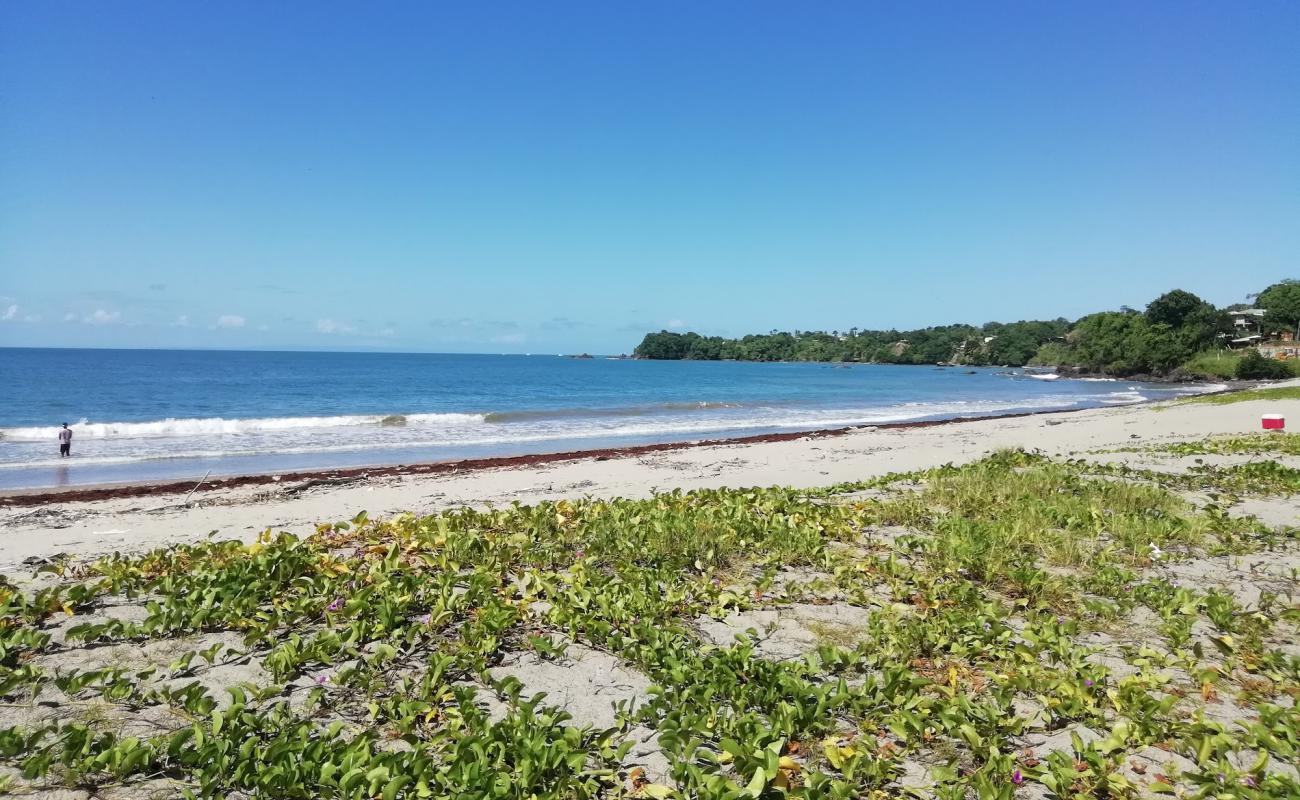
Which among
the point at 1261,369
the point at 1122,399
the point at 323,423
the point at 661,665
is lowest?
the point at 323,423

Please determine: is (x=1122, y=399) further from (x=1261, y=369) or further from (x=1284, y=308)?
(x=1284, y=308)

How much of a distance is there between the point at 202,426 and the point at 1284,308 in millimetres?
133633

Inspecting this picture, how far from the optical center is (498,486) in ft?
42.6

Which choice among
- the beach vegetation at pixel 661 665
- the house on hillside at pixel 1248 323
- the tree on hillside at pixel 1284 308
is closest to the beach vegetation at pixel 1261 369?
the tree on hillside at pixel 1284 308

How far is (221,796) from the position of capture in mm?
2617

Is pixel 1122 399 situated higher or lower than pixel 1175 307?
lower

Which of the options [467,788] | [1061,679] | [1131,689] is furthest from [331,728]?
[1131,689]

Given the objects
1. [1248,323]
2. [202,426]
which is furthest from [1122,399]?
[1248,323]

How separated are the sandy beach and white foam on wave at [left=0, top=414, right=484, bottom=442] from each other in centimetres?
1467

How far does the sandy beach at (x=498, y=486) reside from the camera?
8945 mm

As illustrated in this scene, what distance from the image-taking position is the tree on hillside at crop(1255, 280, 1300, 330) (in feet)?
317

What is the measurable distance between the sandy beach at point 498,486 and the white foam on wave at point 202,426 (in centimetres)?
1467

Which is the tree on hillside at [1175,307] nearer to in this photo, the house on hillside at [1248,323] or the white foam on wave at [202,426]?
the house on hillside at [1248,323]

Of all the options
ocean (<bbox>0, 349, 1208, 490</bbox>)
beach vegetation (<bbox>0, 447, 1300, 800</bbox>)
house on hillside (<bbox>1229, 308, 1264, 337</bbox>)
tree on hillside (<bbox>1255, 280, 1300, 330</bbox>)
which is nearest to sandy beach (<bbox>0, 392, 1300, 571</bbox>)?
beach vegetation (<bbox>0, 447, 1300, 800</bbox>)
